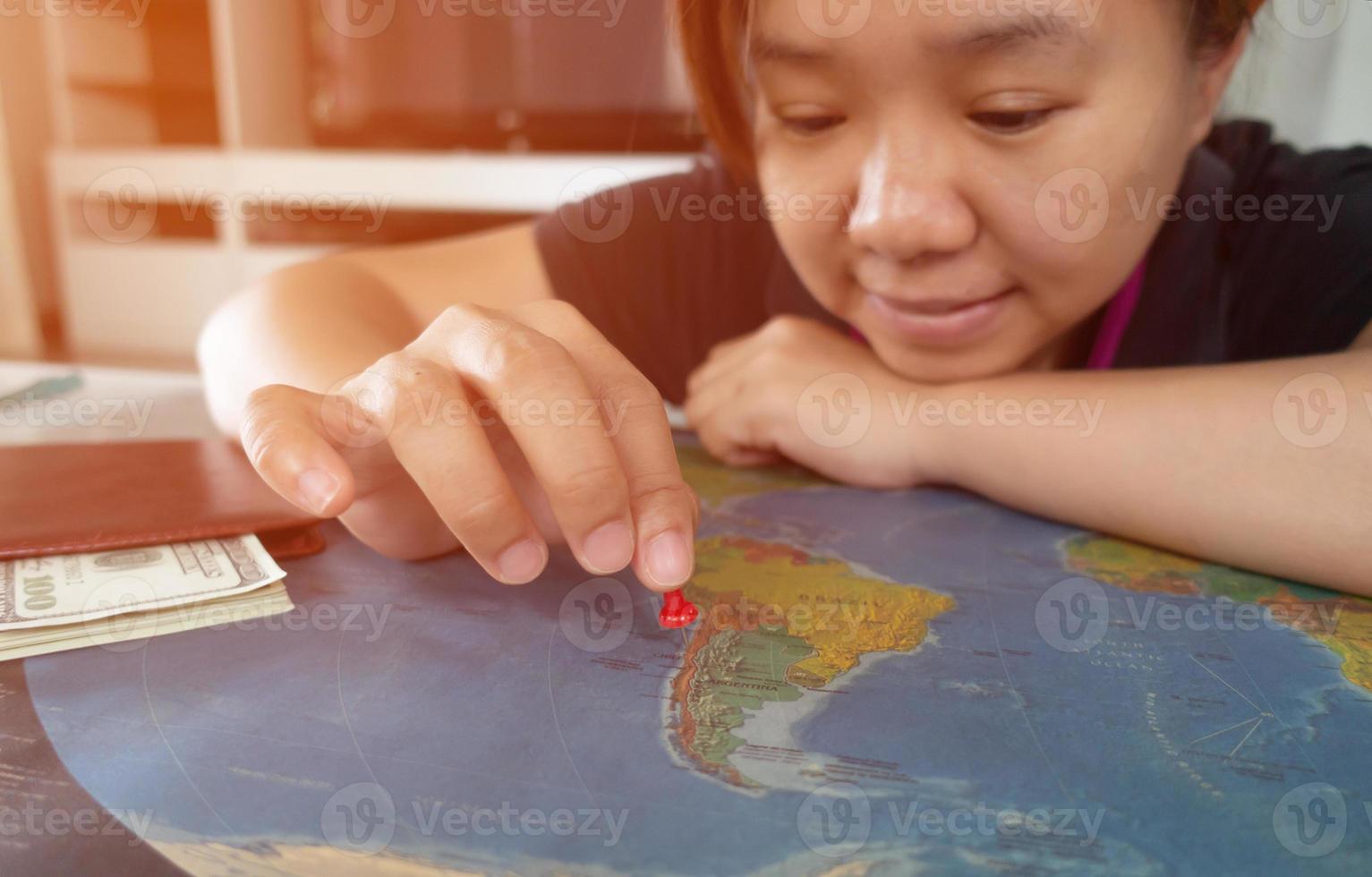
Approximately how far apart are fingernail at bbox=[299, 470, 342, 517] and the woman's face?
0.36 m

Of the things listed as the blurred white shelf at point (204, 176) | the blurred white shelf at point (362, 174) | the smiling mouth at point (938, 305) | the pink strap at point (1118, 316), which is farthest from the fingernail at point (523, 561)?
the blurred white shelf at point (204, 176)

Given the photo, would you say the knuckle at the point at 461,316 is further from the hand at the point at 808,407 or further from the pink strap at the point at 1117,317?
the pink strap at the point at 1117,317

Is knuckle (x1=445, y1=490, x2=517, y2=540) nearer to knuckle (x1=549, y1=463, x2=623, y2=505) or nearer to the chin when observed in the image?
knuckle (x1=549, y1=463, x2=623, y2=505)

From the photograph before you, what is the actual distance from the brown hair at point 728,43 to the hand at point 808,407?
17cm

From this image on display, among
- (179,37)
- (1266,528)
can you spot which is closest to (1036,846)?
(1266,528)

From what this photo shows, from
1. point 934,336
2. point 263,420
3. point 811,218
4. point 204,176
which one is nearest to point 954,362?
point 934,336

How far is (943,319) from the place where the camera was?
25.4 inches

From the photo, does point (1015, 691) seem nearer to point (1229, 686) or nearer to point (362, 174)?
point (1229, 686)

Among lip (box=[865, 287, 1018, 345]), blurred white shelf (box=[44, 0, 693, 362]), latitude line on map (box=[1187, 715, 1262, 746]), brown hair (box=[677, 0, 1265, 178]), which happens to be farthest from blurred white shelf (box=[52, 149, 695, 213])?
latitude line on map (box=[1187, 715, 1262, 746])

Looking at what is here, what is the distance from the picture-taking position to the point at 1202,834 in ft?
0.93

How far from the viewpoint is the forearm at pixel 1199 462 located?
1.58ft

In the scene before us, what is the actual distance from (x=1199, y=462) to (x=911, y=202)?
0.73 ft

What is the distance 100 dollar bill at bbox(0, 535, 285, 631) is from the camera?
41cm

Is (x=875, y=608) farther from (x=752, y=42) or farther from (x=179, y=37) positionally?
(x=179, y=37)
